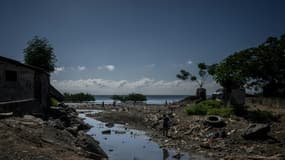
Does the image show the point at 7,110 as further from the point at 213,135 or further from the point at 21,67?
the point at 213,135

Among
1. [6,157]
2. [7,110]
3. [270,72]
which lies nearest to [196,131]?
[7,110]

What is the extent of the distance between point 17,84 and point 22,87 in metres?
0.80

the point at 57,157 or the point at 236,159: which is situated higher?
the point at 57,157

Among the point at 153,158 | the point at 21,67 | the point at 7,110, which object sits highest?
the point at 21,67

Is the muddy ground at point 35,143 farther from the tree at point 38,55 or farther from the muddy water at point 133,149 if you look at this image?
the tree at point 38,55

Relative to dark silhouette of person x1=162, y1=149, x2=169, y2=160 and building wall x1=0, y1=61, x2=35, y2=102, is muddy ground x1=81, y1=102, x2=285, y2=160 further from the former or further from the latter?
building wall x1=0, y1=61, x2=35, y2=102

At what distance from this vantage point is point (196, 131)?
21.0 meters

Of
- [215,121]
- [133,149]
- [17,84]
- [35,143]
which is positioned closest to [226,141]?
[215,121]

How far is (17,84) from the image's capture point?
21328 mm

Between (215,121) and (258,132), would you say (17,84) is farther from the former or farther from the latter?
(258,132)

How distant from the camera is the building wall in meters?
19.6

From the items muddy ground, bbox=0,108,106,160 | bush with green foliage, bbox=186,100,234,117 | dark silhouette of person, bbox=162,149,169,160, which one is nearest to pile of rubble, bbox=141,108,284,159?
dark silhouette of person, bbox=162,149,169,160

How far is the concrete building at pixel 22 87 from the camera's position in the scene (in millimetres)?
17788

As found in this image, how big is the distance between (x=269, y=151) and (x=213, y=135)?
16.0 feet
